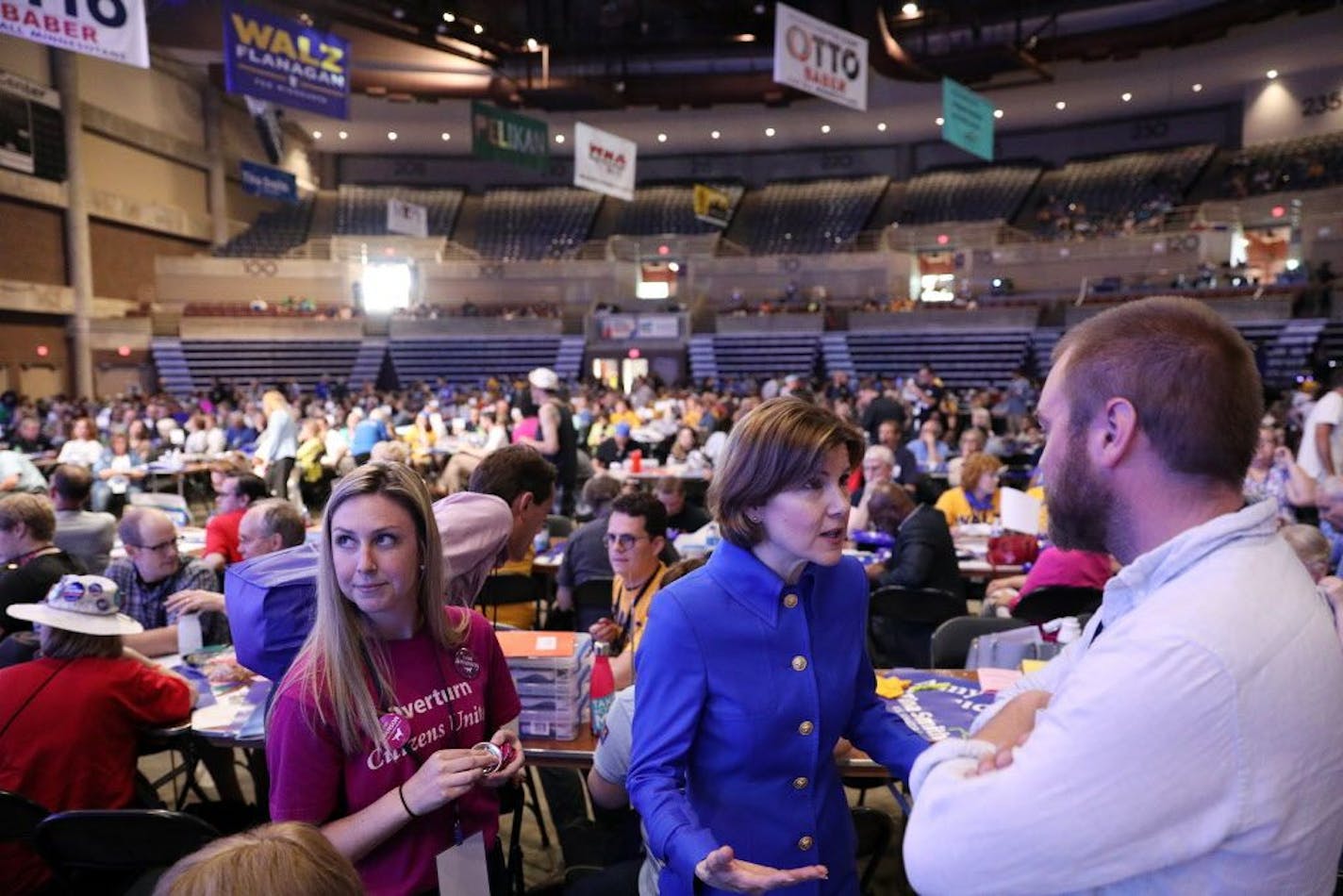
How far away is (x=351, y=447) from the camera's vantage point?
35.5 feet

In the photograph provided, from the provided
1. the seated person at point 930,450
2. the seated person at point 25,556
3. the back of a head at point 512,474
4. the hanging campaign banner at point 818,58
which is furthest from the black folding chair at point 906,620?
the hanging campaign banner at point 818,58

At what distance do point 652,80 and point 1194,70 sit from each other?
47.4ft

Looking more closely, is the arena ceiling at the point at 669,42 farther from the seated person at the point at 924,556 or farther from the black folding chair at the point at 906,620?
the black folding chair at the point at 906,620

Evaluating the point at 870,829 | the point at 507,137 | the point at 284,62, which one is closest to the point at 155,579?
the point at 870,829

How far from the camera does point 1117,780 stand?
0.82 m

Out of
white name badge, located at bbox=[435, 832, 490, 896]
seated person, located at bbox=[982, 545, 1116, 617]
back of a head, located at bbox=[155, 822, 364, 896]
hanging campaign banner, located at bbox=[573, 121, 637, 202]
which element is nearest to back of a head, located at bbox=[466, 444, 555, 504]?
white name badge, located at bbox=[435, 832, 490, 896]

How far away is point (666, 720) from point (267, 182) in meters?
20.3

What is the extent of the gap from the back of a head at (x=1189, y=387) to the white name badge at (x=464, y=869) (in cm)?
147

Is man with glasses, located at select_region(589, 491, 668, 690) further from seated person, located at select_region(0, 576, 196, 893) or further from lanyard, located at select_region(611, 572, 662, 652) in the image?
seated person, located at select_region(0, 576, 196, 893)

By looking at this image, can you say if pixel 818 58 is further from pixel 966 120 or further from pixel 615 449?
pixel 615 449

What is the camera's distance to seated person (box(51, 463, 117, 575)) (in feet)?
17.8

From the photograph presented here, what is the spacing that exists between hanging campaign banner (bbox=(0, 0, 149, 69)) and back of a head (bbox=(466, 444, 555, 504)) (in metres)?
4.96

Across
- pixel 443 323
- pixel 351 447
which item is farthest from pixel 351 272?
pixel 351 447

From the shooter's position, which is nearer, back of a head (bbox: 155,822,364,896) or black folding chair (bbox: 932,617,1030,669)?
back of a head (bbox: 155,822,364,896)
